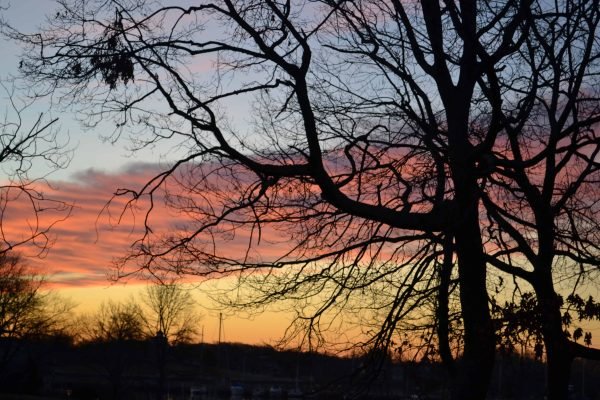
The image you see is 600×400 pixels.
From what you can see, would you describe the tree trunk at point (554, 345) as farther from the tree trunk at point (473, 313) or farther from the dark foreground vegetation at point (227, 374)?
the tree trunk at point (473, 313)

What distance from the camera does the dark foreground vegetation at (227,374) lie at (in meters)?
14.7

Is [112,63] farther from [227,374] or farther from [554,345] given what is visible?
[227,374]

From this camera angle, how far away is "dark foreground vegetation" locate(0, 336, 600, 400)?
14.7 metres

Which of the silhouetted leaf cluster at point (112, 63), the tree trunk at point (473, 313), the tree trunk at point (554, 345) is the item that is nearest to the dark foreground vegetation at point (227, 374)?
the tree trunk at point (554, 345)

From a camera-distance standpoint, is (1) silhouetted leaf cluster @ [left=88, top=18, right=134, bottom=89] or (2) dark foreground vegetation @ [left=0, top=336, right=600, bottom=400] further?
Answer: (2) dark foreground vegetation @ [left=0, top=336, right=600, bottom=400]

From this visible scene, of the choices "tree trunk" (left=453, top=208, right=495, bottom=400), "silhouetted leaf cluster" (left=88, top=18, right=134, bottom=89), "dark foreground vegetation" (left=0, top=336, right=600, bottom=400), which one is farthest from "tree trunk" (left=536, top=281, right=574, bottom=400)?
"silhouetted leaf cluster" (left=88, top=18, right=134, bottom=89)

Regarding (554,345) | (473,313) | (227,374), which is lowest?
(554,345)

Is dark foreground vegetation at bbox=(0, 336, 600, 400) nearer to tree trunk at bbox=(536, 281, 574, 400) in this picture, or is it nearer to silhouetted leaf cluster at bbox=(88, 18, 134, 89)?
tree trunk at bbox=(536, 281, 574, 400)

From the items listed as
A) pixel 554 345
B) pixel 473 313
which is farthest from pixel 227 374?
pixel 473 313

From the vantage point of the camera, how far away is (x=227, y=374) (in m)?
130

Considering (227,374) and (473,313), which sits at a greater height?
(227,374)

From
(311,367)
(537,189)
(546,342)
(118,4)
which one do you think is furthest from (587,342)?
(118,4)

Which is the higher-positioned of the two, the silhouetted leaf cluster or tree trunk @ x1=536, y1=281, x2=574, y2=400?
the silhouetted leaf cluster

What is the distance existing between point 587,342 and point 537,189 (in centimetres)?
317
